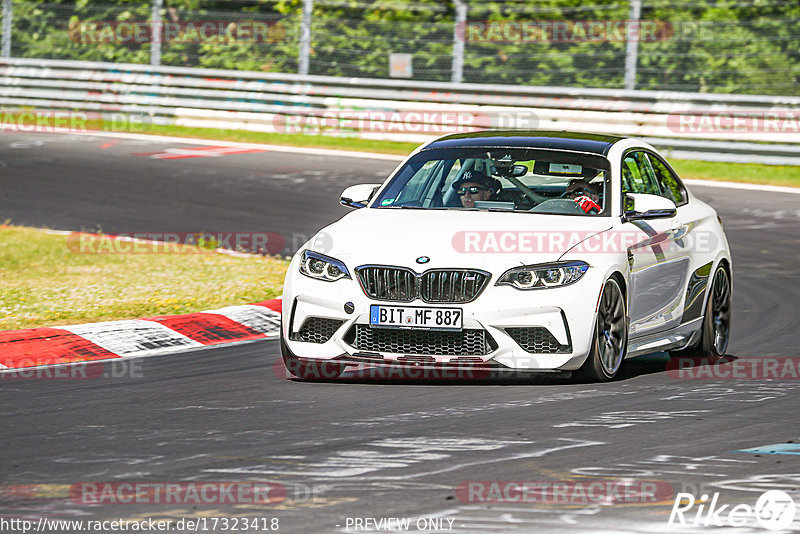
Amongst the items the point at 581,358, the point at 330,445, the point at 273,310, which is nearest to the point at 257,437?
the point at 330,445

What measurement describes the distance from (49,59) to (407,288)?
24.4 m

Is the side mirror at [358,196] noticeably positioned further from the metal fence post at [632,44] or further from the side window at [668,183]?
the metal fence post at [632,44]

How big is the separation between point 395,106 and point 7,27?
9.08 m

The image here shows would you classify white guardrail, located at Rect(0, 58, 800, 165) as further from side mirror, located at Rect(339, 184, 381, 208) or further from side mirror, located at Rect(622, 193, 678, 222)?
side mirror, located at Rect(339, 184, 381, 208)

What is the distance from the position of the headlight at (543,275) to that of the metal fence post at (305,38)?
58.8 ft

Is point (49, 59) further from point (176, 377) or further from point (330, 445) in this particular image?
point (330, 445)

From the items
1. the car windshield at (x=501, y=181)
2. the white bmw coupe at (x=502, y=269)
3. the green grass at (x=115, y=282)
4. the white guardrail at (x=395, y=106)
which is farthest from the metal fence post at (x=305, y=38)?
the car windshield at (x=501, y=181)

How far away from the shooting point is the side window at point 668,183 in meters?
10.1

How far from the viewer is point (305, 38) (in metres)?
25.8

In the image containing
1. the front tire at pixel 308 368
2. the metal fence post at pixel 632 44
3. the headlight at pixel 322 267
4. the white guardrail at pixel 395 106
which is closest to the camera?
the headlight at pixel 322 267

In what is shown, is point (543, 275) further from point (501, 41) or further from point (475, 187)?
point (501, 41)

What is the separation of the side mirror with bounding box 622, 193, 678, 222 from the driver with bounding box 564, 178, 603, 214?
0.20 meters

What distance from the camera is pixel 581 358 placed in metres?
8.26

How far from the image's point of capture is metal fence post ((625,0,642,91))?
73.6 ft
